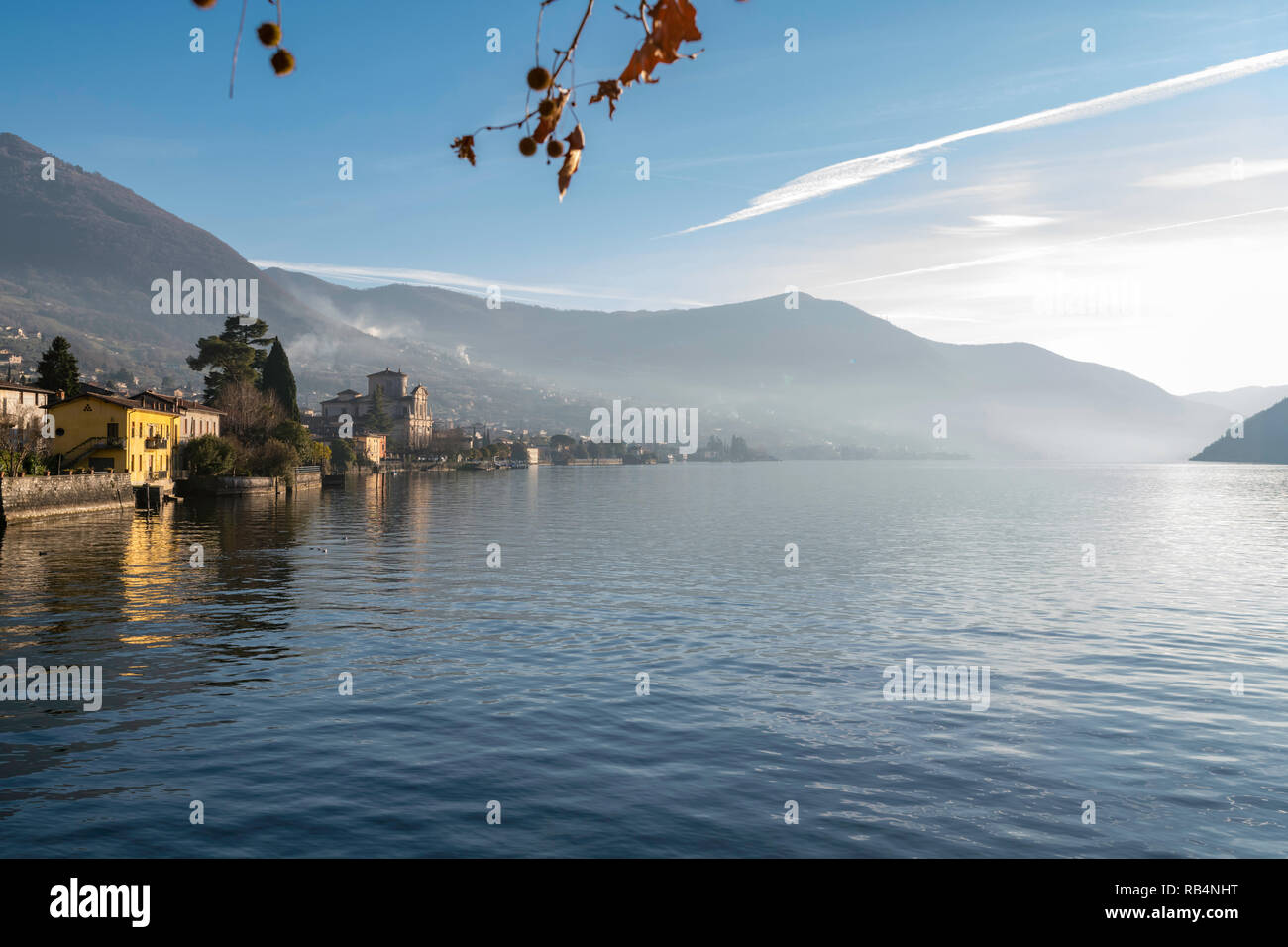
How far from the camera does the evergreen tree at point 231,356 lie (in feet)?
421

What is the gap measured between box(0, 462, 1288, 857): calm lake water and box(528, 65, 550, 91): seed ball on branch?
11.7 meters

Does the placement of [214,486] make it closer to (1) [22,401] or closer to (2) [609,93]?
(1) [22,401]

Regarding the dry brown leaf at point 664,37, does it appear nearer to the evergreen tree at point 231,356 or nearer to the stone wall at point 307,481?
the stone wall at point 307,481

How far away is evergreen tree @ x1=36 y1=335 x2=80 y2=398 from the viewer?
98125 millimetres

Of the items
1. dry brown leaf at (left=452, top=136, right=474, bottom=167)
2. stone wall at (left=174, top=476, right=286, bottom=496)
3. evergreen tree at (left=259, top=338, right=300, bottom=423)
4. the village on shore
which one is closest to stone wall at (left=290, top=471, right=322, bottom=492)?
the village on shore

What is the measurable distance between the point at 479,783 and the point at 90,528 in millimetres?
60912

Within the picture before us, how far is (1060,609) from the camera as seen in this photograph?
37.1 meters

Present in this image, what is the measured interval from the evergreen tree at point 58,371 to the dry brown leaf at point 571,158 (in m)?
112

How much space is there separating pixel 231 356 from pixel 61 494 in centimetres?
5977

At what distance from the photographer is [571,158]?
321 cm

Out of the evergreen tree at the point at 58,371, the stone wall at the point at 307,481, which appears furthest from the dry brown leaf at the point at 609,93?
the stone wall at the point at 307,481
